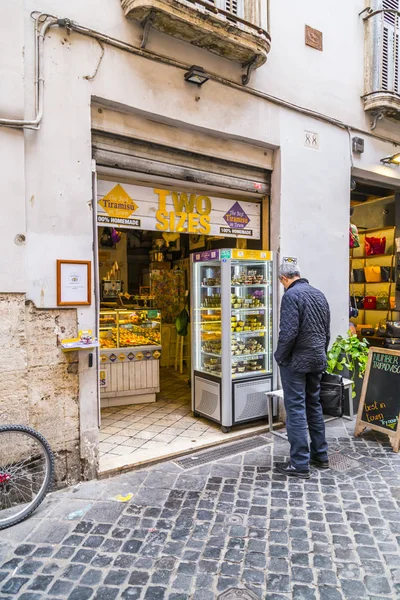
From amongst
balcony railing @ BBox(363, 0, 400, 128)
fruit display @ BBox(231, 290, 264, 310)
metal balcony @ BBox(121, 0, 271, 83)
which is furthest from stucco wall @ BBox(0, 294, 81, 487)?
balcony railing @ BBox(363, 0, 400, 128)

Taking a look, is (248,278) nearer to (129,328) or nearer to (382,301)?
(129,328)

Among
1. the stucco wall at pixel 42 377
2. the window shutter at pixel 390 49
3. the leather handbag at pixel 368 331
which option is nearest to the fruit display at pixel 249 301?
the stucco wall at pixel 42 377

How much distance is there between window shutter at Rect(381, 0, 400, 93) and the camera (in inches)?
266

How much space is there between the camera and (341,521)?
11.3ft

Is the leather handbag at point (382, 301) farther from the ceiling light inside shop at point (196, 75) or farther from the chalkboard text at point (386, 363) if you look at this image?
the ceiling light inside shop at point (196, 75)

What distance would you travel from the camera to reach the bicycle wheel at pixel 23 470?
11.7ft

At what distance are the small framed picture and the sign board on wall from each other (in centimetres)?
77

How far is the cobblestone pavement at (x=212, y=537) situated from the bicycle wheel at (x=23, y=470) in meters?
0.19

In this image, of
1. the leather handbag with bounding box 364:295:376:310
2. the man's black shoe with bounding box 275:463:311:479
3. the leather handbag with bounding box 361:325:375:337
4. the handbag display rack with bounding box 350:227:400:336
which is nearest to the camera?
the man's black shoe with bounding box 275:463:311:479

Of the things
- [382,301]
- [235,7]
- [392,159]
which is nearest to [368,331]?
[382,301]

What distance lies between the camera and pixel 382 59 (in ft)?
22.2

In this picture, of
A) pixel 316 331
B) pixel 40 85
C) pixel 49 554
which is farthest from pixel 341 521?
pixel 40 85

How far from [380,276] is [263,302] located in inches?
189

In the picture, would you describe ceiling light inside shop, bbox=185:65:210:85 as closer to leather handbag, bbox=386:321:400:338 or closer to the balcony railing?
the balcony railing
